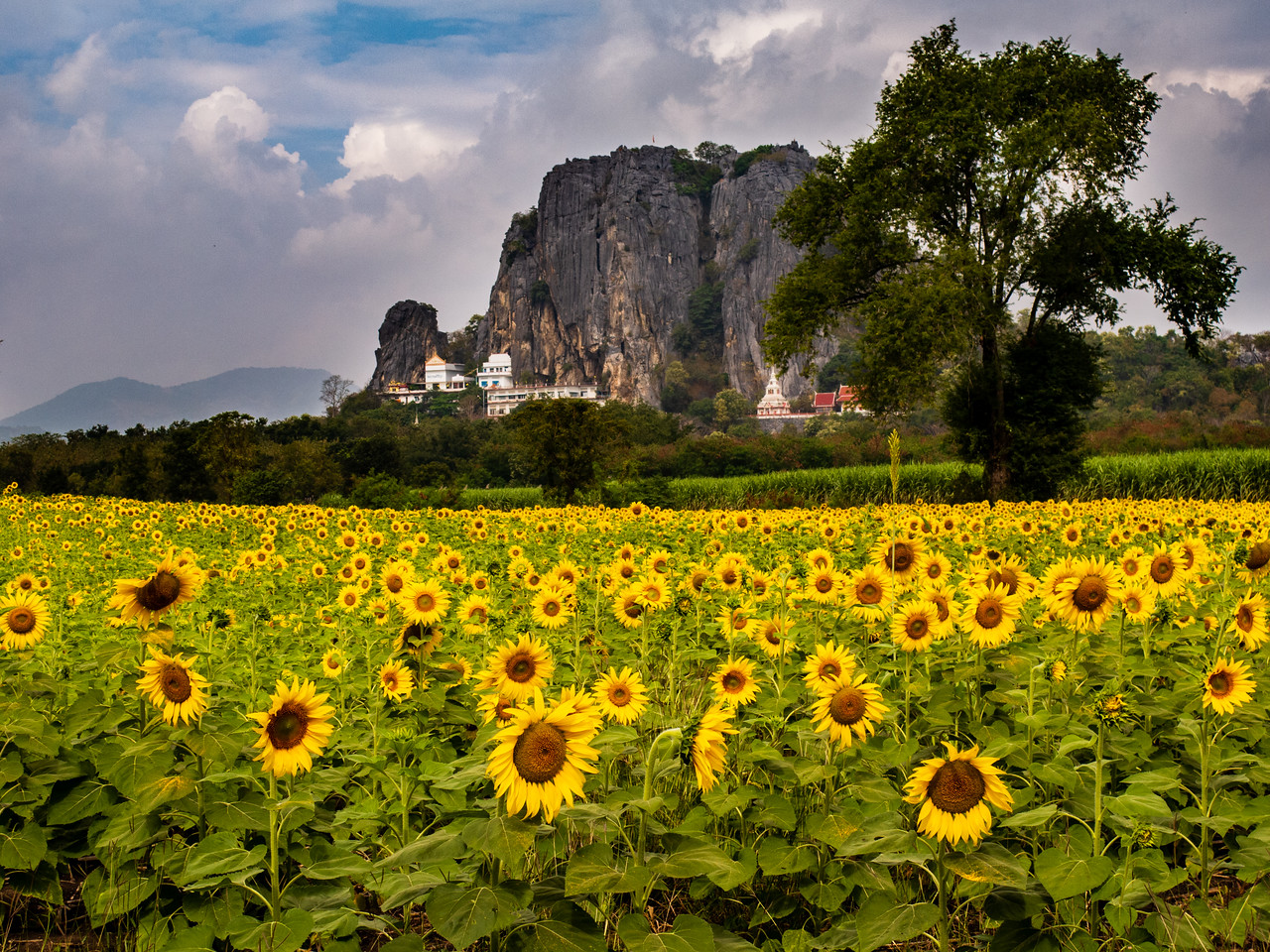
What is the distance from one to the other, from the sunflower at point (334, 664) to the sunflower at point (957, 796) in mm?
2042

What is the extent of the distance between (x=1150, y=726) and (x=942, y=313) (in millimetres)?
17224

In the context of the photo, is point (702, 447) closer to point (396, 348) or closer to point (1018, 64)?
point (1018, 64)

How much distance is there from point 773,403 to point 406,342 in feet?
265

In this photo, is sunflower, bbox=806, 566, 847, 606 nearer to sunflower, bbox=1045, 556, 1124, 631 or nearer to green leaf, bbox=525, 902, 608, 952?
sunflower, bbox=1045, 556, 1124, 631

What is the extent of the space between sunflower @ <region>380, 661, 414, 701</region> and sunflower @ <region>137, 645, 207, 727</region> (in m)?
0.52

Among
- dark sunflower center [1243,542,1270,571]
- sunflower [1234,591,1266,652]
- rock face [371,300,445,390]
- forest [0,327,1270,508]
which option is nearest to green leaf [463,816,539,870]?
sunflower [1234,591,1266,652]

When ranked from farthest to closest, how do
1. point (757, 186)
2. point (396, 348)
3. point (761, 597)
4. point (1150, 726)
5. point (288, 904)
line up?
1. point (396, 348)
2. point (757, 186)
3. point (761, 597)
4. point (1150, 726)
5. point (288, 904)

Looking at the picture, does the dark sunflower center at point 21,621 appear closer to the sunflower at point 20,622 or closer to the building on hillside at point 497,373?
the sunflower at point 20,622

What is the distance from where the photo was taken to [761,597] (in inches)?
149

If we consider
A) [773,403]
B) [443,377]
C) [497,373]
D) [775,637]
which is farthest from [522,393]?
[775,637]

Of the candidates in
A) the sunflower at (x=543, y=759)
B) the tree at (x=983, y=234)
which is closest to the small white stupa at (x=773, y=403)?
the tree at (x=983, y=234)

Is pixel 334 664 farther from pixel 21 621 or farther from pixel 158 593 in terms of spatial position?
pixel 21 621

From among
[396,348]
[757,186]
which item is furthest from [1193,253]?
[396,348]

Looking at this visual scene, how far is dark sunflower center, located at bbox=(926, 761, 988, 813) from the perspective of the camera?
165cm
